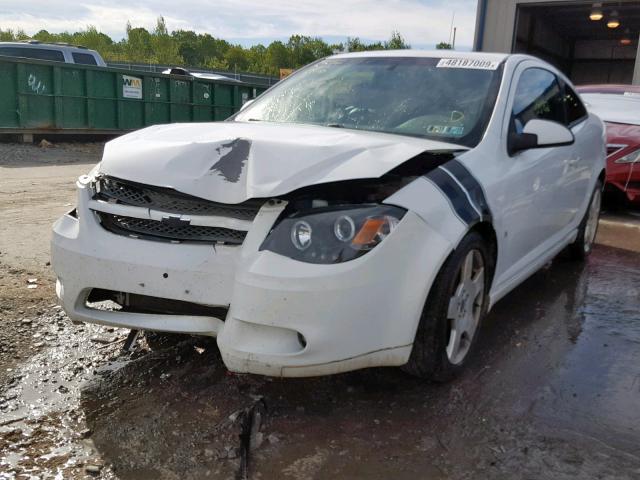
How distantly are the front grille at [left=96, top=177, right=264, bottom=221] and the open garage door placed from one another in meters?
16.4

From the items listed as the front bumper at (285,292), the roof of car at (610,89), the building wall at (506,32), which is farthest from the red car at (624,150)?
the building wall at (506,32)

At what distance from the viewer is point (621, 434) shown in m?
2.62

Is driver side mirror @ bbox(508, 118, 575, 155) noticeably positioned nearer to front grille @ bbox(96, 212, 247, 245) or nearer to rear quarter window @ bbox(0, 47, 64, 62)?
front grille @ bbox(96, 212, 247, 245)

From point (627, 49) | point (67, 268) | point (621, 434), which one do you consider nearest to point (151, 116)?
point (67, 268)

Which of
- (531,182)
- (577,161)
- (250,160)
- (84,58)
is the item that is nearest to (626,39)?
(84,58)

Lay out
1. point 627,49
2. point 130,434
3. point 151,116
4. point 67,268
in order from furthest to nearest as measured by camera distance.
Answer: point 627,49, point 151,116, point 67,268, point 130,434

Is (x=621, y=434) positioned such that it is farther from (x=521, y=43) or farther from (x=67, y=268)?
(x=521, y=43)

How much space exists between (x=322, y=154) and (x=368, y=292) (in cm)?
60

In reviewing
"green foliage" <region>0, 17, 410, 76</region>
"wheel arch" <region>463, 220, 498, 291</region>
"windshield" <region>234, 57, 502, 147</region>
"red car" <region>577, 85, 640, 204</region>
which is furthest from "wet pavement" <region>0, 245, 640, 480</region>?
"green foliage" <region>0, 17, 410, 76</region>

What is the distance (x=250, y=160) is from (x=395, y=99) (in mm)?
1254

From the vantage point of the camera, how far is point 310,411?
2725mm

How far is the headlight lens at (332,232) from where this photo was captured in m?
2.38

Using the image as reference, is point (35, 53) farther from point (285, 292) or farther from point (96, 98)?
point (285, 292)

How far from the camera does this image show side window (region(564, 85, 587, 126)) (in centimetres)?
461
